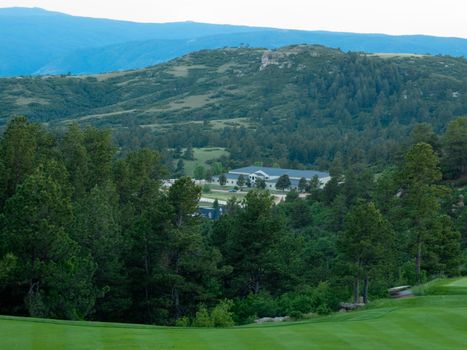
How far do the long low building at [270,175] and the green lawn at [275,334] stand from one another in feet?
222

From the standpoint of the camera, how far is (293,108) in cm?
15600

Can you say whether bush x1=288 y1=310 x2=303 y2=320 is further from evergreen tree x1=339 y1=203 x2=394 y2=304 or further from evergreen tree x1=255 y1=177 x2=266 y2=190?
evergreen tree x1=255 y1=177 x2=266 y2=190

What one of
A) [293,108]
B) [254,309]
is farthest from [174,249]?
[293,108]

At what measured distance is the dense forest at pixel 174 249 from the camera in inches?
1058

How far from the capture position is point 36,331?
58.8ft

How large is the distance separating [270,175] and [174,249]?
63.5 m

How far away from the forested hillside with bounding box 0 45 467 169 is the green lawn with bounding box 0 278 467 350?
67.9m

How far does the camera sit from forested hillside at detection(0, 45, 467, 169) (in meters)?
118

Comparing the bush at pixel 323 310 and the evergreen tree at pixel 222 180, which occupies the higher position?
the bush at pixel 323 310

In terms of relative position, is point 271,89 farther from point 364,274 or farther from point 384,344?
point 384,344

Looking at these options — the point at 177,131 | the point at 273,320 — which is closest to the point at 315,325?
the point at 273,320

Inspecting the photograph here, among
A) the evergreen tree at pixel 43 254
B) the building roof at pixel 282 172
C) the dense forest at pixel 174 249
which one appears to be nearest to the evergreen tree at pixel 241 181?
the building roof at pixel 282 172

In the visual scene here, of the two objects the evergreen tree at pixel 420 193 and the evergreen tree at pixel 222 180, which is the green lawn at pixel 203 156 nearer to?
the evergreen tree at pixel 222 180

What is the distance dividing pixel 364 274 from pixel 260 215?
8.49m
